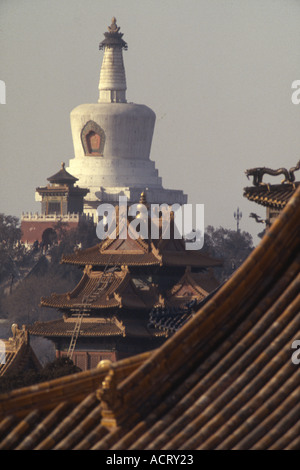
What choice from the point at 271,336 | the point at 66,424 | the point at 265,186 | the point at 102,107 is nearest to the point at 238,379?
the point at 271,336

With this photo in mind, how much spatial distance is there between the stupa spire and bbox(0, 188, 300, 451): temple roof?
98.4m

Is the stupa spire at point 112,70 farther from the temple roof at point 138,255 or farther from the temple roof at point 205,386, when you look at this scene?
the temple roof at point 205,386

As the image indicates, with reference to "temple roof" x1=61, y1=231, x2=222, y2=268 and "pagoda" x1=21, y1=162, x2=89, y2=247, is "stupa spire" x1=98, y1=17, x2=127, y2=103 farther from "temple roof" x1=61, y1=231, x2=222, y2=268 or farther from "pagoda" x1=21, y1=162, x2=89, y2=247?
"temple roof" x1=61, y1=231, x2=222, y2=268

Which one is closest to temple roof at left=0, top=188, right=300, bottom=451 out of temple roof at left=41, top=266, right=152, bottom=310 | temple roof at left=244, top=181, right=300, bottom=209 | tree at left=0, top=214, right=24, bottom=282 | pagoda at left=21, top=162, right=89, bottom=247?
temple roof at left=244, top=181, right=300, bottom=209

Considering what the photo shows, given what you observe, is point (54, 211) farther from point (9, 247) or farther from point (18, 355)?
point (18, 355)

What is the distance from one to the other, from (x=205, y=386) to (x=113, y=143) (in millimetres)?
96981

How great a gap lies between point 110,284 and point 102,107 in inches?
2343

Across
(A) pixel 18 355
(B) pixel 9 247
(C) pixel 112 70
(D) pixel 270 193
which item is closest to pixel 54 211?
(B) pixel 9 247

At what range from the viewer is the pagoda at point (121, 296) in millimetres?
46125

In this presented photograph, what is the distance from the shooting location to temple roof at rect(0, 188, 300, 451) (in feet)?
32.5

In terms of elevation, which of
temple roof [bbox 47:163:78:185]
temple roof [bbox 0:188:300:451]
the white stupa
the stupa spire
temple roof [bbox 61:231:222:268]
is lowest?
temple roof [bbox 0:188:300:451]

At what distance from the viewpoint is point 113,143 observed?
10694 centimetres
